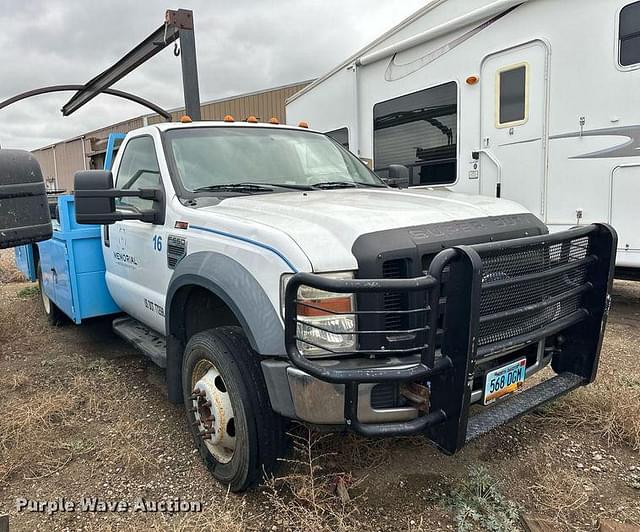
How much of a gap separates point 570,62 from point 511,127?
810mm

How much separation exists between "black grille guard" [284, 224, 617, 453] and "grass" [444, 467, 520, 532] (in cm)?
40

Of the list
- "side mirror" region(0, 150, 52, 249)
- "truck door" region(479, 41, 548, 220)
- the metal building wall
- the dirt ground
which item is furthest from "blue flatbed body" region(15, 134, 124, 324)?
the metal building wall

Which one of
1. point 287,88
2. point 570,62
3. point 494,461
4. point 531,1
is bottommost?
point 494,461

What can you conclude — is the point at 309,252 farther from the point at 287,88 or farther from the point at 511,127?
the point at 287,88

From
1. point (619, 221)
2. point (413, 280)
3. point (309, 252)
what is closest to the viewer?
point (413, 280)

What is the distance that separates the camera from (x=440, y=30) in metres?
6.09

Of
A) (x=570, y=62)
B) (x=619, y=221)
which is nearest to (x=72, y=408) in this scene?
(x=619, y=221)

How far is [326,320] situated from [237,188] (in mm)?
1483

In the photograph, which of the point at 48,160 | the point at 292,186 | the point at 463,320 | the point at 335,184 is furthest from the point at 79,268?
the point at 48,160

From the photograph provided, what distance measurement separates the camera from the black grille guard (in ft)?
6.77

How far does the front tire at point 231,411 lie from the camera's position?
2.44m

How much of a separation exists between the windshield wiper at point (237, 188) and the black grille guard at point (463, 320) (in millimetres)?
1451

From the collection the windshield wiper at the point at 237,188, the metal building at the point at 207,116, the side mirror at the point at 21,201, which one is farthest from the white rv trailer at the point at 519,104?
the metal building at the point at 207,116

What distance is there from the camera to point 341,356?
7.27ft
